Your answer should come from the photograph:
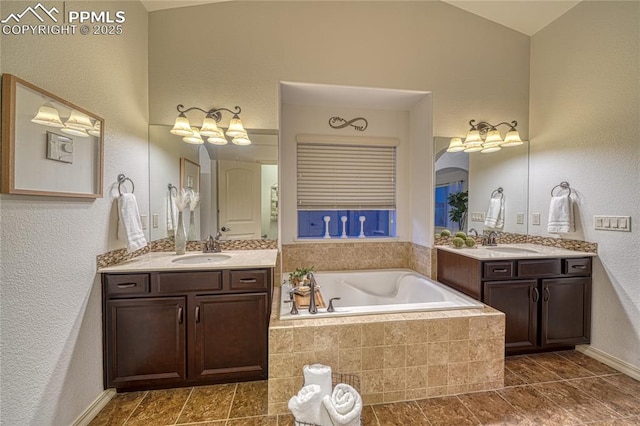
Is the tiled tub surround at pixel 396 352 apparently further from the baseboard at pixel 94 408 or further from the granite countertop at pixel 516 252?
the baseboard at pixel 94 408

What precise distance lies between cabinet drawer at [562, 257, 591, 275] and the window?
149 cm

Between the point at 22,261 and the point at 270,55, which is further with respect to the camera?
the point at 270,55

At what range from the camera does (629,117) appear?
2.09 metres

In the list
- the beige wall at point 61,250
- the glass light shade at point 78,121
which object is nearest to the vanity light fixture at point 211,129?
the beige wall at point 61,250

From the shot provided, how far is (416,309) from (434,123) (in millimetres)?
1760

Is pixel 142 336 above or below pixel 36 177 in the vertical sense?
below

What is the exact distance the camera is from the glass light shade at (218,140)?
2400 mm

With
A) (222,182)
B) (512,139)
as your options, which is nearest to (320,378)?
(222,182)

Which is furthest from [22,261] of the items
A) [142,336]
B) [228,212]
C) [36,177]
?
[228,212]

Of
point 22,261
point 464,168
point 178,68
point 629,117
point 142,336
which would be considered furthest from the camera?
point 464,168

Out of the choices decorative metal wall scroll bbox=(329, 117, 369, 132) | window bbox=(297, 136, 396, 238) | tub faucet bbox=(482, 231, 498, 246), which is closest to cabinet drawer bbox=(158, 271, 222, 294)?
window bbox=(297, 136, 396, 238)

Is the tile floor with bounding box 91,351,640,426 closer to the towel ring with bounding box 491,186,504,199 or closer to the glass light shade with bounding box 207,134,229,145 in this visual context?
the towel ring with bounding box 491,186,504,199

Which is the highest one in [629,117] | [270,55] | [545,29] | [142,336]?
[545,29]

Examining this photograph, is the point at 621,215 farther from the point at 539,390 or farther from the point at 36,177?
the point at 36,177
